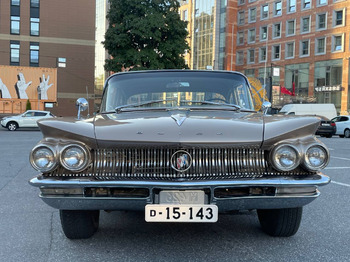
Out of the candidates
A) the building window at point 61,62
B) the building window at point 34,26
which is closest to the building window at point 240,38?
the building window at point 61,62

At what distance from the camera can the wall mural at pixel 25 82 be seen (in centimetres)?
3262

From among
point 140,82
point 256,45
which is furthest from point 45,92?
point 140,82

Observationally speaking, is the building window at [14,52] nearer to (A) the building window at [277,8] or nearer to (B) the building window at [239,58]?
(B) the building window at [239,58]

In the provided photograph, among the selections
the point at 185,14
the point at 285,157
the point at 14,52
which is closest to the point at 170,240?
the point at 285,157

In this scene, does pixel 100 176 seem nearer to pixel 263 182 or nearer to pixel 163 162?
pixel 163 162

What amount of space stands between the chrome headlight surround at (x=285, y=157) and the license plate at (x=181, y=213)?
1.95 ft

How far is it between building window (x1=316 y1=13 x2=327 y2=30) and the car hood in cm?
4283

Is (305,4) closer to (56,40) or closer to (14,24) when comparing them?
(56,40)

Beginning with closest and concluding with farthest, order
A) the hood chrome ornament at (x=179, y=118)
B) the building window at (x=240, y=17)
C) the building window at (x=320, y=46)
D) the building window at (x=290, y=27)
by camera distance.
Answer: the hood chrome ornament at (x=179, y=118)
the building window at (x=320, y=46)
the building window at (x=290, y=27)
the building window at (x=240, y=17)

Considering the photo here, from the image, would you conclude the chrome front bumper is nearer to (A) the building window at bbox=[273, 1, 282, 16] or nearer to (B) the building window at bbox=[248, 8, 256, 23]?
(A) the building window at bbox=[273, 1, 282, 16]

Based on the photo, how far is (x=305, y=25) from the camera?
43.6m

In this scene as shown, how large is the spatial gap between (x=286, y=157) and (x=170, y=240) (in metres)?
1.36

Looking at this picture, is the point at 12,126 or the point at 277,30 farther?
the point at 277,30

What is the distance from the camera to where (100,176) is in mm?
2844
